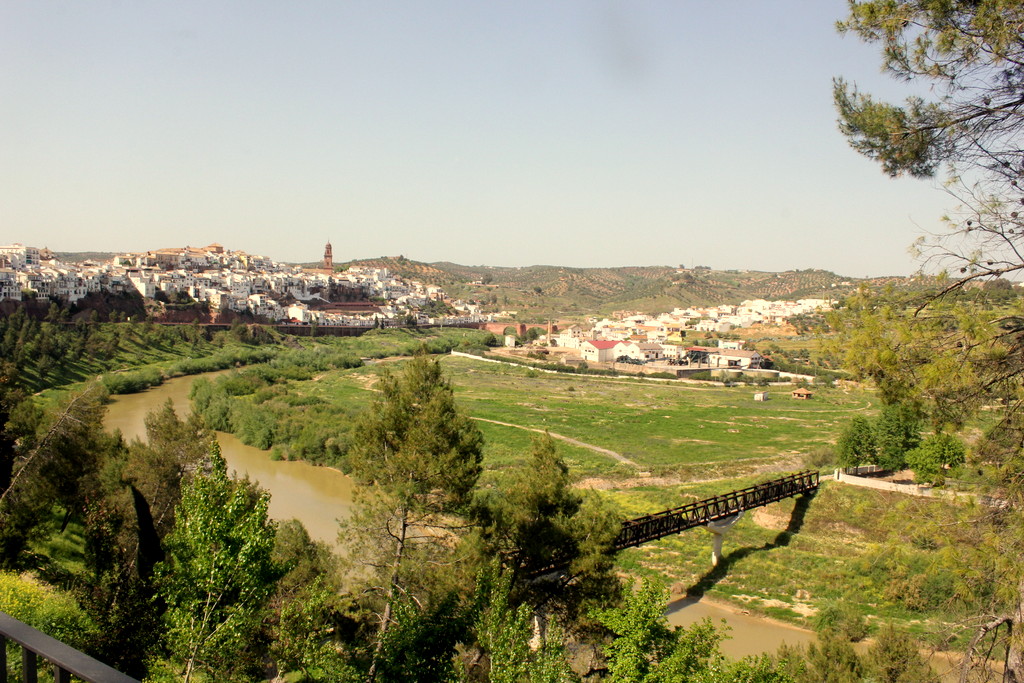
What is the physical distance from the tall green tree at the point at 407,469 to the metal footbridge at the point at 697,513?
1.79 m

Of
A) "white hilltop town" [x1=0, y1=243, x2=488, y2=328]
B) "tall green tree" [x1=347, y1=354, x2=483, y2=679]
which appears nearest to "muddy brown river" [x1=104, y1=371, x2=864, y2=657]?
"tall green tree" [x1=347, y1=354, x2=483, y2=679]

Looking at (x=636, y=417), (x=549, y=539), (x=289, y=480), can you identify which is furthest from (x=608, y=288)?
(x=549, y=539)

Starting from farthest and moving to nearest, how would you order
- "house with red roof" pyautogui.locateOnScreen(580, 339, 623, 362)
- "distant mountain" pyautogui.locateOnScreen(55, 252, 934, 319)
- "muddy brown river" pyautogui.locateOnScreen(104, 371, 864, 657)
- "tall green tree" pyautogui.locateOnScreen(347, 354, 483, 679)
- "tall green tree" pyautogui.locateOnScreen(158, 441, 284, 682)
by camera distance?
1. "distant mountain" pyautogui.locateOnScreen(55, 252, 934, 319)
2. "house with red roof" pyautogui.locateOnScreen(580, 339, 623, 362)
3. "muddy brown river" pyautogui.locateOnScreen(104, 371, 864, 657)
4. "tall green tree" pyautogui.locateOnScreen(347, 354, 483, 679)
5. "tall green tree" pyautogui.locateOnScreen(158, 441, 284, 682)

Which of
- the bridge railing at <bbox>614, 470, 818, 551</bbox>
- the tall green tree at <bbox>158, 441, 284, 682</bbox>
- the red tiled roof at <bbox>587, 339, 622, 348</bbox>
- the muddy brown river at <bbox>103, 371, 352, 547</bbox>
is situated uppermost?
the tall green tree at <bbox>158, 441, 284, 682</bbox>

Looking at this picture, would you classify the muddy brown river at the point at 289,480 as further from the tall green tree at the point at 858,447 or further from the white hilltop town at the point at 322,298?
the white hilltop town at the point at 322,298

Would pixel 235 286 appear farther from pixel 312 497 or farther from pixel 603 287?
pixel 603 287

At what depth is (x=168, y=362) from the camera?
1946 inches

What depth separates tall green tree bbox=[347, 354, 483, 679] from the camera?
880 centimetres

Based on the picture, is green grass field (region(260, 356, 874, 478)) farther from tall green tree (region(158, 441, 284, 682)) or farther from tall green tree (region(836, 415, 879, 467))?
tall green tree (region(158, 441, 284, 682))

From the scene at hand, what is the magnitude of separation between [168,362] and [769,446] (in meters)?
41.8

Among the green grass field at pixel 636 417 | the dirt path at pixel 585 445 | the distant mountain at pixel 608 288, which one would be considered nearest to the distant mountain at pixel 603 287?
the distant mountain at pixel 608 288

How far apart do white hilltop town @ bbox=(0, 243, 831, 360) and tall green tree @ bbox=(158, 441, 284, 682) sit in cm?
4874

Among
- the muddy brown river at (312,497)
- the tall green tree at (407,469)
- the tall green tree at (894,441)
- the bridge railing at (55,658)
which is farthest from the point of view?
the tall green tree at (894,441)

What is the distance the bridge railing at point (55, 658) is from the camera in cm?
134
